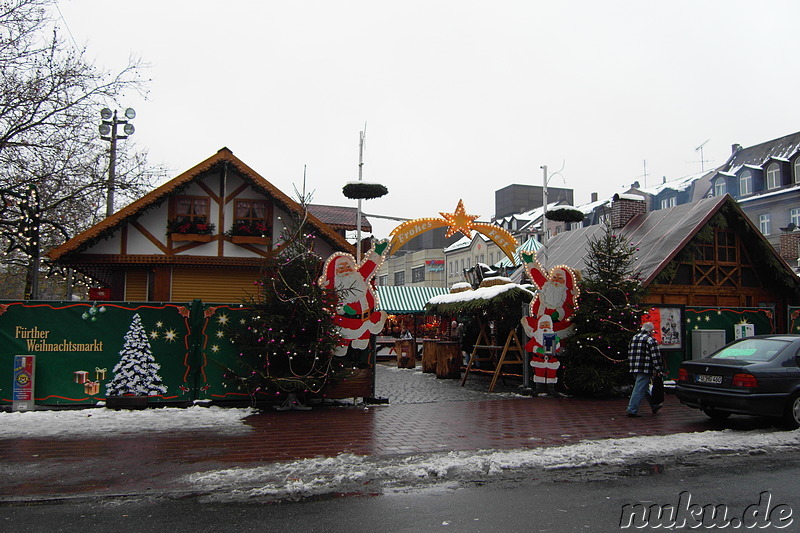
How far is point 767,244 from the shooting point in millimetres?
20297

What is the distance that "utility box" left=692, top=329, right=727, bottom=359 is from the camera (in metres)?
15.8

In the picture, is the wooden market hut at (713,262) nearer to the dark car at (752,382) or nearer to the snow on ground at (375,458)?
the dark car at (752,382)

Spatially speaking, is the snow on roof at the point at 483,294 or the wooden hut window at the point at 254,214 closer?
the snow on roof at the point at 483,294

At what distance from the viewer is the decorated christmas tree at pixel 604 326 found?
14148 millimetres

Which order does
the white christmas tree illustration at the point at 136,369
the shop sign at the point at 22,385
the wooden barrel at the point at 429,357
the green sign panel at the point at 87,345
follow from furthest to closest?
the wooden barrel at the point at 429,357 < the white christmas tree illustration at the point at 136,369 < the green sign panel at the point at 87,345 < the shop sign at the point at 22,385

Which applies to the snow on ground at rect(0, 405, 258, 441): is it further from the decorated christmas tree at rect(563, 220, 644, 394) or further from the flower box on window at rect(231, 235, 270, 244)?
the flower box on window at rect(231, 235, 270, 244)

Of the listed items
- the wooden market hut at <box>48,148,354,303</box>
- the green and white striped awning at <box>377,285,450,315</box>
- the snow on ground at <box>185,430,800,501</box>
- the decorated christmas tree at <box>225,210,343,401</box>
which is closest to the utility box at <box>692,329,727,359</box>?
the snow on ground at <box>185,430,800,501</box>

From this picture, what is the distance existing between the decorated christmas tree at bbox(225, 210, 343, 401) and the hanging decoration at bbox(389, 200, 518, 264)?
130 inches

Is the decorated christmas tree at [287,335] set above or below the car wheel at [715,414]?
above

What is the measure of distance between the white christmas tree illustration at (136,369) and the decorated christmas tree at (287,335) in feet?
4.35

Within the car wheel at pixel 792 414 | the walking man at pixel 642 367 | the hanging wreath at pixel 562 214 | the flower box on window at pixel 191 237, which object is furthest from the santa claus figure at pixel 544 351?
the flower box on window at pixel 191 237

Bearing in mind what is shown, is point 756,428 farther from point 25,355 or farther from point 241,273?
point 241,273

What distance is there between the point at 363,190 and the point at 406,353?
37.7 ft

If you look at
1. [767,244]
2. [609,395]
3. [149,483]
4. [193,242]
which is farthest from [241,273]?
[767,244]
